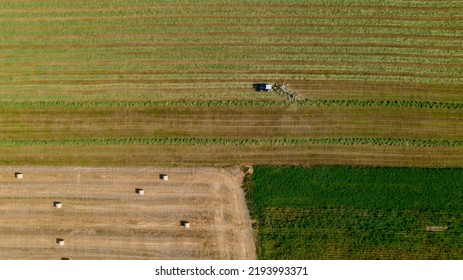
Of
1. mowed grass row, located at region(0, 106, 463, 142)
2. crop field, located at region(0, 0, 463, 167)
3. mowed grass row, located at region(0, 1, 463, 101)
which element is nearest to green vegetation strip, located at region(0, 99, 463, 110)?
crop field, located at region(0, 0, 463, 167)

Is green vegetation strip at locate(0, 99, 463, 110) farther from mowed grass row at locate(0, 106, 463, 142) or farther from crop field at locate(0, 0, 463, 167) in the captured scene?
mowed grass row at locate(0, 106, 463, 142)

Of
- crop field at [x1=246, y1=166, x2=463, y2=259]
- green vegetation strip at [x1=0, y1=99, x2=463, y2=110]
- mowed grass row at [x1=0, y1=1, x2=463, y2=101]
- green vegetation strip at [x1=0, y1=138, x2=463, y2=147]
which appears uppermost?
mowed grass row at [x1=0, y1=1, x2=463, y2=101]

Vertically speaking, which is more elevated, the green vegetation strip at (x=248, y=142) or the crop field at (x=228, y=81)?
the crop field at (x=228, y=81)

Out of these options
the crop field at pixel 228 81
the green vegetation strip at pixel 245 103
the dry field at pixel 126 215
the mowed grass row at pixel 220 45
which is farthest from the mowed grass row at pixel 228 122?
the dry field at pixel 126 215

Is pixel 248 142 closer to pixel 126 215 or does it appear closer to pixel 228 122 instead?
pixel 228 122

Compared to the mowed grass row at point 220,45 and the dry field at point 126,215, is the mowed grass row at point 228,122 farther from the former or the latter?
the dry field at point 126,215

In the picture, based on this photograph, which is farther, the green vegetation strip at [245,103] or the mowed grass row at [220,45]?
the mowed grass row at [220,45]

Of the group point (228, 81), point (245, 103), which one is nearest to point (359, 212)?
point (245, 103)
